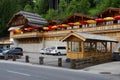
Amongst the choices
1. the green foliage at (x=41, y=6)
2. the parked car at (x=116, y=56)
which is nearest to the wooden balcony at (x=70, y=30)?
the parked car at (x=116, y=56)

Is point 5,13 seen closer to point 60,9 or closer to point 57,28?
point 60,9

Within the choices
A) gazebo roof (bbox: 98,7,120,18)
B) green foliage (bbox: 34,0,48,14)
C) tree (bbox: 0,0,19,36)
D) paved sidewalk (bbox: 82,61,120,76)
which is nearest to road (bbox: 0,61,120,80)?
paved sidewalk (bbox: 82,61,120,76)

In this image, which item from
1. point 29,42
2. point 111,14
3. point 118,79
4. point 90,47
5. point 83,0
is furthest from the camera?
point 83,0

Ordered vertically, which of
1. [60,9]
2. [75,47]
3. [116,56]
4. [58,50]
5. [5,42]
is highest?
[60,9]

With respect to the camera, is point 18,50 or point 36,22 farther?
point 36,22

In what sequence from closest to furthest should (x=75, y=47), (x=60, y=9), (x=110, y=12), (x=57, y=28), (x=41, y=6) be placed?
(x=75, y=47), (x=110, y=12), (x=57, y=28), (x=60, y=9), (x=41, y=6)

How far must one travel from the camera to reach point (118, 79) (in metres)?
18.0

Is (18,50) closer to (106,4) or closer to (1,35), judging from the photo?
(106,4)

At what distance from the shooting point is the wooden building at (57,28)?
42750 mm

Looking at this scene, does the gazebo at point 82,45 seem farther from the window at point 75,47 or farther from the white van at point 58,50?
the white van at point 58,50

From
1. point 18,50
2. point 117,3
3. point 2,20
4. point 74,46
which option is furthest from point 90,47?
point 2,20

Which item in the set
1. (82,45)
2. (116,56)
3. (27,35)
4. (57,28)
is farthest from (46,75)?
(27,35)

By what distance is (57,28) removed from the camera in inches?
2245

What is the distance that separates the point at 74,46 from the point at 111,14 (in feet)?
57.1
